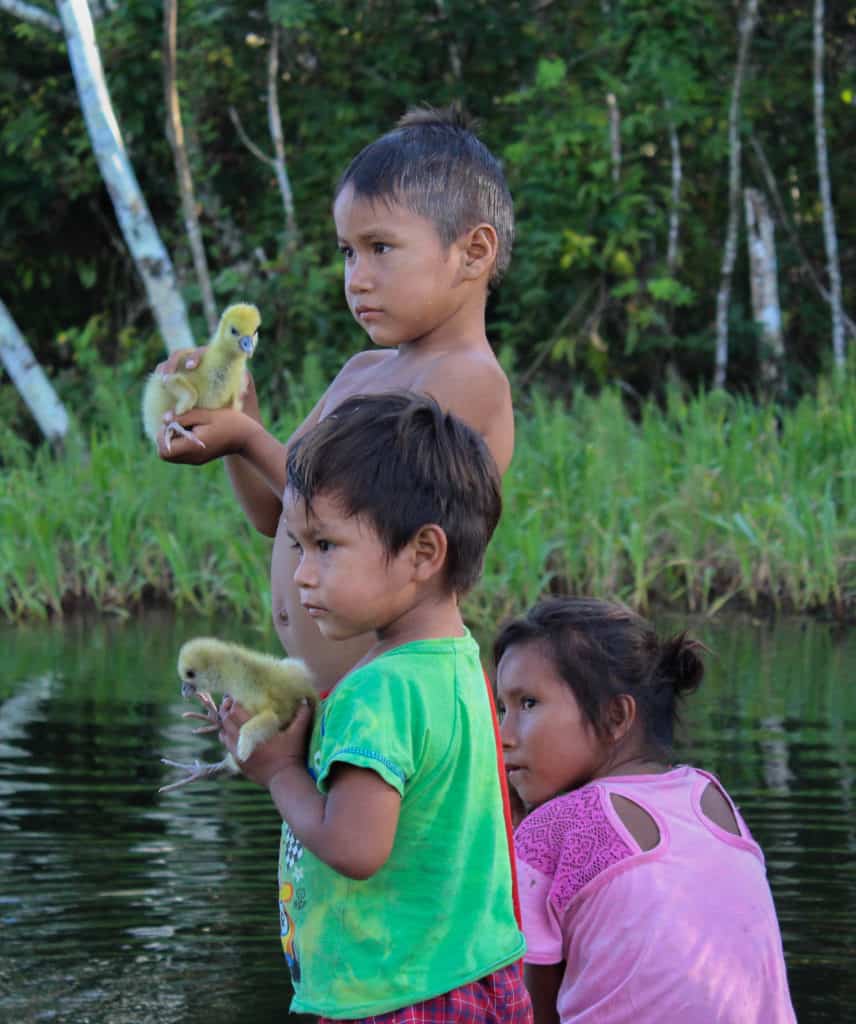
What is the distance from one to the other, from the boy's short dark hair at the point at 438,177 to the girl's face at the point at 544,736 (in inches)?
26.2

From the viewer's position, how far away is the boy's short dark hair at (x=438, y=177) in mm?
2721

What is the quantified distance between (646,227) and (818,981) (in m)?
8.81

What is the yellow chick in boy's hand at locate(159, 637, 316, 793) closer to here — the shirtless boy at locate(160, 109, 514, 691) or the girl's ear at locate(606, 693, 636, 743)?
the shirtless boy at locate(160, 109, 514, 691)

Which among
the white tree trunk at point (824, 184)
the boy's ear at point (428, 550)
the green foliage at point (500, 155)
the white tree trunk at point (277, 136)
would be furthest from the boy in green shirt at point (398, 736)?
the white tree trunk at point (277, 136)

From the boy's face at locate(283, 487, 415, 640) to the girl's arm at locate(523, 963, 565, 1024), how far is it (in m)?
0.80

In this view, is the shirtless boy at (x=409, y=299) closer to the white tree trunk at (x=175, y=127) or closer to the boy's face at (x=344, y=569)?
the boy's face at (x=344, y=569)

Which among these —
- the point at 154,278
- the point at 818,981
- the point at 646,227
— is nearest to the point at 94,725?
the point at 818,981

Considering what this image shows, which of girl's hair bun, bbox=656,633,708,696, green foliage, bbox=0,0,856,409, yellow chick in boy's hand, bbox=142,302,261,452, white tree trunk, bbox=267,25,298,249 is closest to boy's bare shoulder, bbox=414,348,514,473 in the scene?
yellow chick in boy's hand, bbox=142,302,261,452

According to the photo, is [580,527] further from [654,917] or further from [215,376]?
[654,917]

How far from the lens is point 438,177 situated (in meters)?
2.76

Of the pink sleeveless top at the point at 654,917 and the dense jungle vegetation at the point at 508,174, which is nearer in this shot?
the pink sleeveless top at the point at 654,917

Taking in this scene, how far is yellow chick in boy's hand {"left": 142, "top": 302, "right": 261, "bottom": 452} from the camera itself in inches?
107

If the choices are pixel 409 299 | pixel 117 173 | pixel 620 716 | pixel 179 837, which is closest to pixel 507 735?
pixel 620 716

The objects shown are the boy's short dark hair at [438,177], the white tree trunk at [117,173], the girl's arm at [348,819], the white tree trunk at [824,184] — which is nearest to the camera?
the girl's arm at [348,819]
